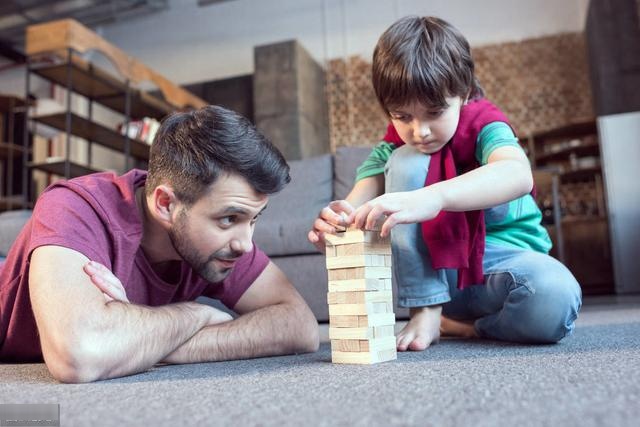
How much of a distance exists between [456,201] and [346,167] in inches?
Result: 78.4

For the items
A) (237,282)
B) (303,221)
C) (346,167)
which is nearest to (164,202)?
(237,282)

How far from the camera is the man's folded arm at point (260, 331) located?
44.8 inches

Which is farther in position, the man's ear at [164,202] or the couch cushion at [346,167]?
the couch cushion at [346,167]

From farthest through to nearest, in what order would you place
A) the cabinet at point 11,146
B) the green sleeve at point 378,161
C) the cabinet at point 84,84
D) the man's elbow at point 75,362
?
the cabinet at point 11,146 < the cabinet at point 84,84 < the green sleeve at point 378,161 < the man's elbow at point 75,362

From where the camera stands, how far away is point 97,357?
90cm

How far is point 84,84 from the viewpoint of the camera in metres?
4.83

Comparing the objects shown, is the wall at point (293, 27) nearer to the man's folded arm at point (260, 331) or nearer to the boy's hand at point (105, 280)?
the man's folded arm at point (260, 331)

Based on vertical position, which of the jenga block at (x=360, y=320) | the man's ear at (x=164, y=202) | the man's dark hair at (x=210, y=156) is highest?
the man's dark hair at (x=210, y=156)

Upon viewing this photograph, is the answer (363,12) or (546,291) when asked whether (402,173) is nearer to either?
(546,291)

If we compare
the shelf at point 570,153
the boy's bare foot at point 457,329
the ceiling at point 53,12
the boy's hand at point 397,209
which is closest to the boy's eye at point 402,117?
the boy's hand at point 397,209

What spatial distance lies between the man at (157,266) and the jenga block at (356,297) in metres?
0.21

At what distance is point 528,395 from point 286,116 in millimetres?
5644

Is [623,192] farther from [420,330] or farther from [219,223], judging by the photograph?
[219,223]

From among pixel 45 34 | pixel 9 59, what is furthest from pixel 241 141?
pixel 9 59
